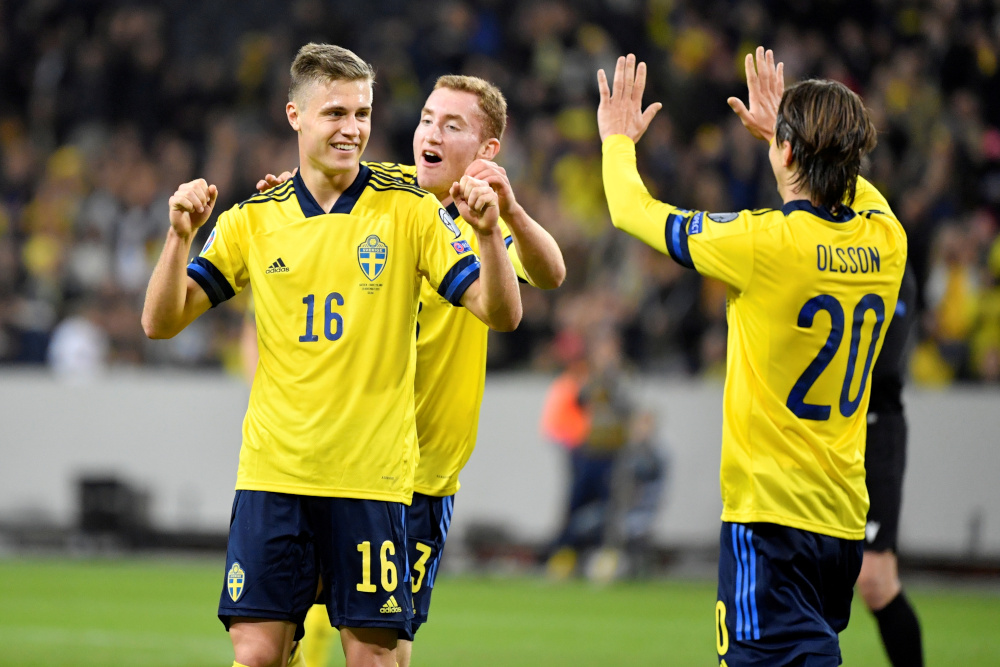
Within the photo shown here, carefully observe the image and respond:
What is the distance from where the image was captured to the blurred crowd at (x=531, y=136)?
13.4 meters

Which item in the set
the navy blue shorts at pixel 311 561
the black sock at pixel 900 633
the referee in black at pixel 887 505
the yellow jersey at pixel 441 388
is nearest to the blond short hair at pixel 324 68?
the yellow jersey at pixel 441 388

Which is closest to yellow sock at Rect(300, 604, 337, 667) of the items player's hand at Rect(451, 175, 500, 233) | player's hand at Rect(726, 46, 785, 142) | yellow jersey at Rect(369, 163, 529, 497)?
yellow jersey at Rect(369, 163, 529, 497)

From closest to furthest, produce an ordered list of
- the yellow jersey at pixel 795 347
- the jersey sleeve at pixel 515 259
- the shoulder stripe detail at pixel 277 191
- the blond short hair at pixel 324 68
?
1. the yellow jersey at pixel 795 347
2. the blond short hair at pixel 324 68
3. the shoulder stripe detail at pixel 277 191
4. the jersey sleeve at pixel 515 259

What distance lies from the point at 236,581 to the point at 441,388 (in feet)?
3.90

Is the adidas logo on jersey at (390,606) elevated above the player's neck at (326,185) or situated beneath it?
situated beneath

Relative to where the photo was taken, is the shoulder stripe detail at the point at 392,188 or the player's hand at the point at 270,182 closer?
the shoulder stripe detail at the point at 392,188

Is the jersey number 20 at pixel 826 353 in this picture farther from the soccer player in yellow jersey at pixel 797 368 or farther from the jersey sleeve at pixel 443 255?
the jersey sleeve at pixel 443 255

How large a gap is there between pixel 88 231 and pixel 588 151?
21.2ft

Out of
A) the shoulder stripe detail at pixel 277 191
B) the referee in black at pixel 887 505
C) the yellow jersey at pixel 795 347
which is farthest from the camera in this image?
the referee in black at pixel 887 505

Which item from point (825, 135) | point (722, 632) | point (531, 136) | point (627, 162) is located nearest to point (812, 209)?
point (825, 135)

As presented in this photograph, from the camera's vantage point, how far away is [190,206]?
4.15 metres

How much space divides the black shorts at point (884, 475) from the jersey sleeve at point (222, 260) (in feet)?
9.85

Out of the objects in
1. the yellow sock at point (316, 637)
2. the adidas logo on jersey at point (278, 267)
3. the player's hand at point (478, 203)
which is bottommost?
the yellow sock at point (316, 637)

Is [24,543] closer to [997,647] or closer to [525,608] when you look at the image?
[525,608]
